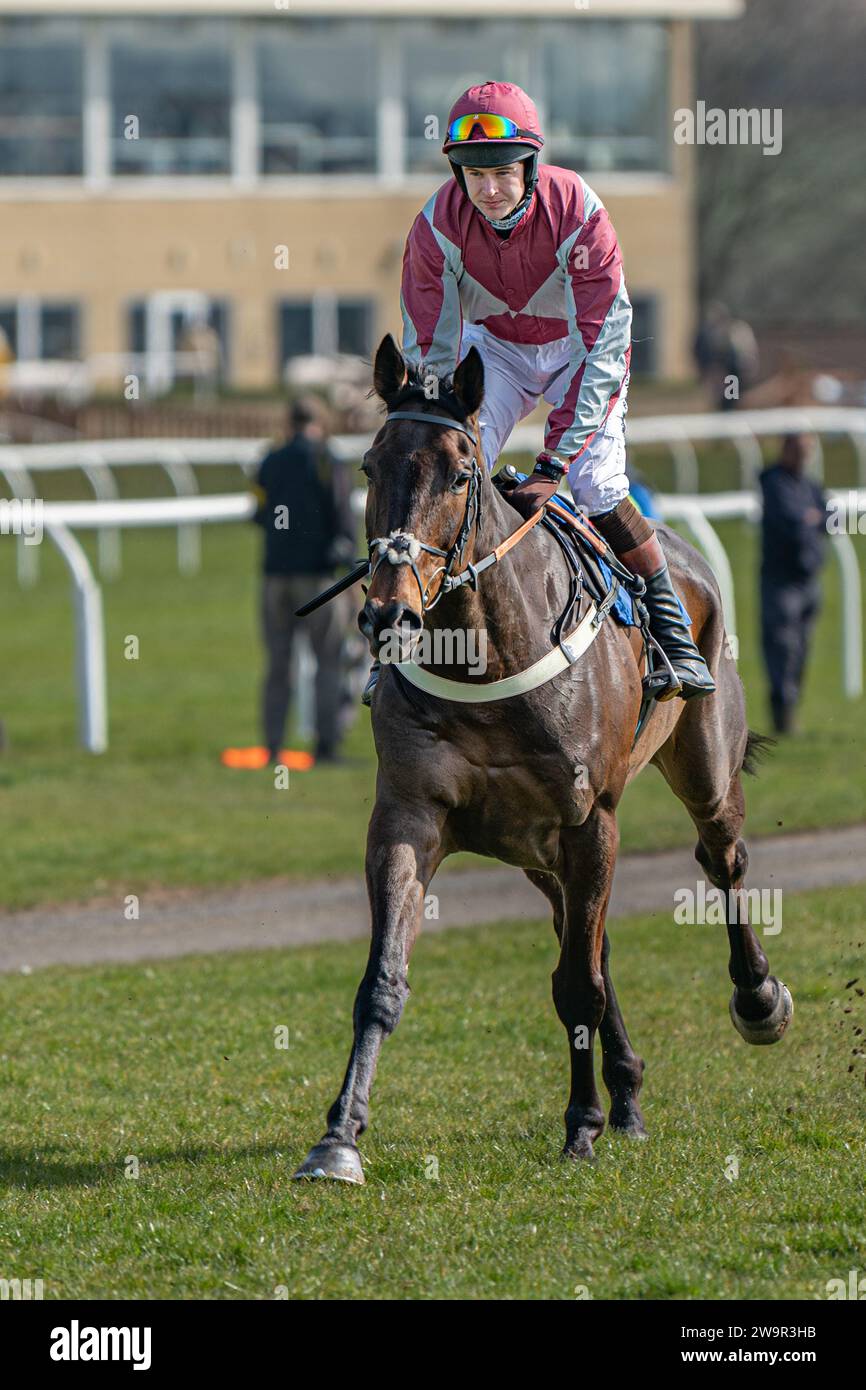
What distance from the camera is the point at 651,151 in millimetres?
39531

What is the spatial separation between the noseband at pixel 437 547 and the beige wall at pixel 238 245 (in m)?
32.9

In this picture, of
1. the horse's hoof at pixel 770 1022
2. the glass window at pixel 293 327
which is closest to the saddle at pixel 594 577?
the horse's hoof at pixel 770 1022

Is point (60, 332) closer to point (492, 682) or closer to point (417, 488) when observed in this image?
point (492, 682)

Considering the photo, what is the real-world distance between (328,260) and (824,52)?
57.3 feet

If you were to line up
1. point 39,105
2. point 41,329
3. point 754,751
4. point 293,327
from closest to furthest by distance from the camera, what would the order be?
point 754,751
point 39,105
point 41,329
point 293,327

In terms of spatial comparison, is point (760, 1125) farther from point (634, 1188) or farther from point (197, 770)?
point (197, 770)

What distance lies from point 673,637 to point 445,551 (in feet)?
4.46

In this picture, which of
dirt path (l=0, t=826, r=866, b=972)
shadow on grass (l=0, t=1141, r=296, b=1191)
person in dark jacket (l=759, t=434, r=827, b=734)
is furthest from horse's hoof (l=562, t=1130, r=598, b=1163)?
person in dark jacket (l=759, t=434, r=827, b=734)

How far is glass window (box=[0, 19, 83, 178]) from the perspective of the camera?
37094mm

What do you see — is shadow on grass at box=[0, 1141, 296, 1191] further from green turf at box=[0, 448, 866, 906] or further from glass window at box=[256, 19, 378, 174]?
glass window at box=[256, 19, 378, 174]

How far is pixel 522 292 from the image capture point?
17.8 ft

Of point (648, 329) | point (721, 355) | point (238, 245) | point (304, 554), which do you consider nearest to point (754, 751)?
point (304, 554)

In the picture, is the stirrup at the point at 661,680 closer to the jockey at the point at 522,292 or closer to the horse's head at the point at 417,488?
the jockey at the point at 522,292
